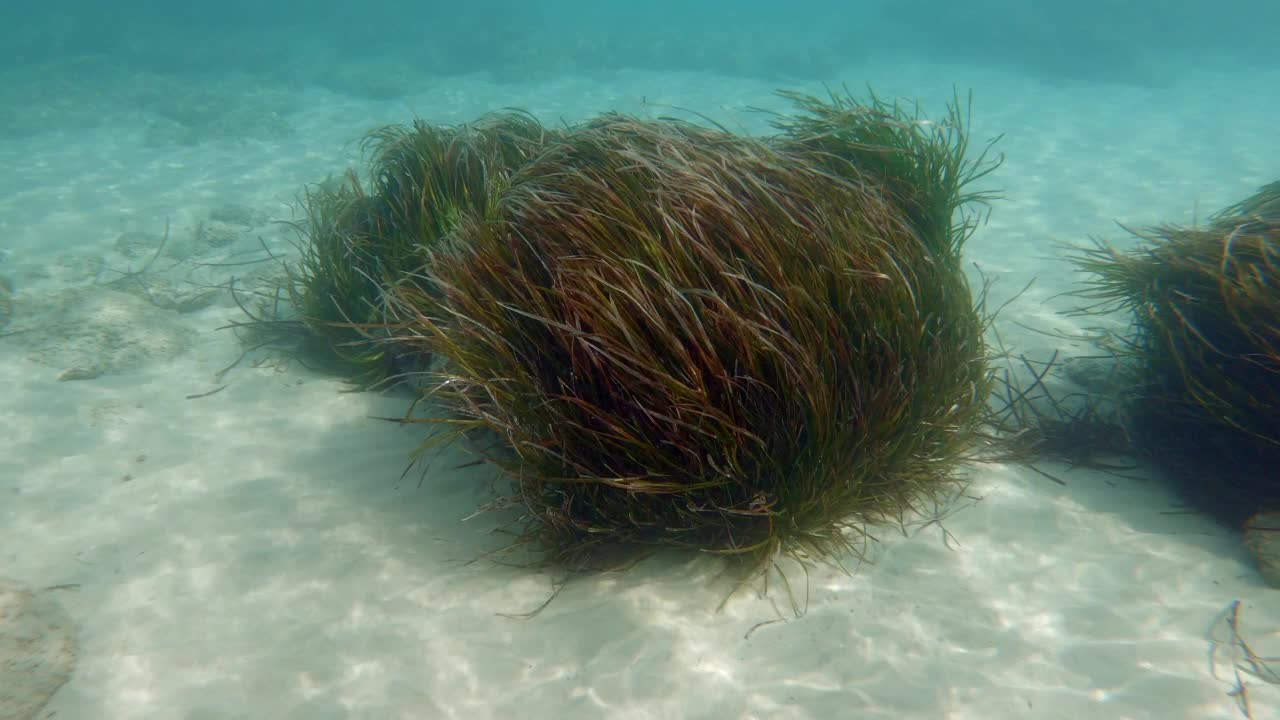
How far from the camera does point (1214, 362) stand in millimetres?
3072

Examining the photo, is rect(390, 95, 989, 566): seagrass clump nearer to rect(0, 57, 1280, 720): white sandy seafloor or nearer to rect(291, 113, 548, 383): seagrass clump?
rect(0, 57, 1280, 720): white sandy seafloor

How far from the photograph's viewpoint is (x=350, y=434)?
3.96 m

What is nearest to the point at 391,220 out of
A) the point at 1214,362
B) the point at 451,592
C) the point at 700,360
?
the point at 451,592

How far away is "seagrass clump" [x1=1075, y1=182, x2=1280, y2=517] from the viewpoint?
113 inches

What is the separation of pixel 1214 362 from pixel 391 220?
4.93 m

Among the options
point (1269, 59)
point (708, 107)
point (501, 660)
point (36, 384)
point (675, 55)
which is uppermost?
point (1269, 59)

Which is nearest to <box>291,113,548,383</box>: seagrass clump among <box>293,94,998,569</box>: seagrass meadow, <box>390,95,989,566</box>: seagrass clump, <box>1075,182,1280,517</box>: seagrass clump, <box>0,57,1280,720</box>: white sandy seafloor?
<box>0,57,1280,720</box>: white sandy seafloor

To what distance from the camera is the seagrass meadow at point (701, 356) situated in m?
2.46

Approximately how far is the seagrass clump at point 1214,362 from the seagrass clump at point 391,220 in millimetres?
3709

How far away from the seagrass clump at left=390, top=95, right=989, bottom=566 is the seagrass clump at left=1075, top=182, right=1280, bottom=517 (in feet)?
3.26

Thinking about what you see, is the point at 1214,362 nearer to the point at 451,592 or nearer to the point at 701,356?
the point at 701,356

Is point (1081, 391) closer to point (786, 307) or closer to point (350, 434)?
point (786, 307)

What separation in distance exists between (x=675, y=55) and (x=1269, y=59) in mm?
21118

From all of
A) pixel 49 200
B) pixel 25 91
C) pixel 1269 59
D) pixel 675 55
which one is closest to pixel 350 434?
pixel 49 200
